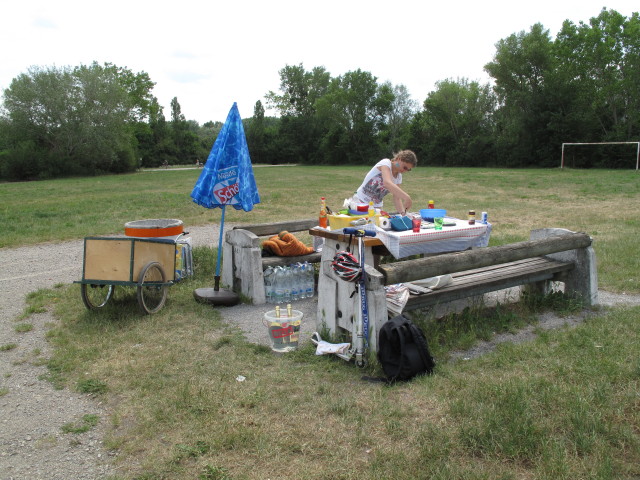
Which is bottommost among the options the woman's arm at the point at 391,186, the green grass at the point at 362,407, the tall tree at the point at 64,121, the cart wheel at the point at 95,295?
the green grass at the point at 362,407

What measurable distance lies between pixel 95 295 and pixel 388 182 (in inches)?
143

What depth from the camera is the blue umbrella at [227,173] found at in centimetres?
570

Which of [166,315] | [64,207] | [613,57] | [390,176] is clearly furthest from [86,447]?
[613,57]

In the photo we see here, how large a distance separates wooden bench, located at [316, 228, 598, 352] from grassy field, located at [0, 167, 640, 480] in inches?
11.0

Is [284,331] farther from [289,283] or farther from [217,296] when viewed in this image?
[289,283]

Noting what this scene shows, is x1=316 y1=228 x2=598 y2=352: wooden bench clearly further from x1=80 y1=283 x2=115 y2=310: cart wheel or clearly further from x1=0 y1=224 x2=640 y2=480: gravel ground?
x1=80 y1=283 x2=115 y2=310: cart wheel

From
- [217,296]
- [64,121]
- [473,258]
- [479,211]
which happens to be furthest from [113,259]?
[64,121]

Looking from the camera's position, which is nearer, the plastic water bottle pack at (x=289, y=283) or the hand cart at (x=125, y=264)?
the hand cart at (x=125, y=264)

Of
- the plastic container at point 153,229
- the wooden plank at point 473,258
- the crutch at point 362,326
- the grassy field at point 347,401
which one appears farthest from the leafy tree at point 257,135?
the crutch at point 362,326

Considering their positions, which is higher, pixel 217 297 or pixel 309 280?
pixel 309 280

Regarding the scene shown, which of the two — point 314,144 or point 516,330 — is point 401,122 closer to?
point 314,144

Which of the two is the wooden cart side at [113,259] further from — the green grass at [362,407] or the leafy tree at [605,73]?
the leafy tree at [605,73]

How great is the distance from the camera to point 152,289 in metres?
5.93

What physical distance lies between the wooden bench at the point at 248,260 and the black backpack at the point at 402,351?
2.34 m
